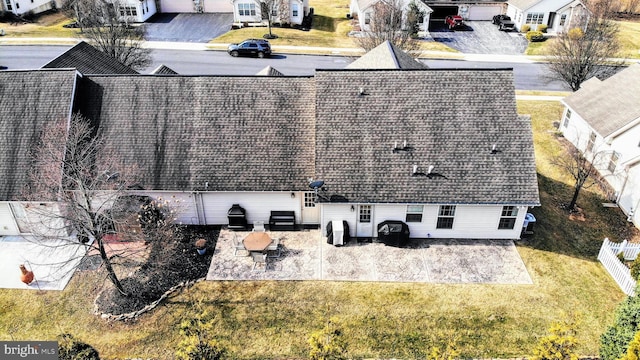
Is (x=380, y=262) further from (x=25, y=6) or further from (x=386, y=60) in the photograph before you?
(x=25, y=6)

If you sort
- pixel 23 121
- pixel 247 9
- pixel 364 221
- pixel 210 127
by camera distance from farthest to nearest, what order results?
pixel 247 9
pixel 210 127
pixel 23 121
pixel 364 221

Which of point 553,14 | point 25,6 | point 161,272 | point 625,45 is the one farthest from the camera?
point 25,6

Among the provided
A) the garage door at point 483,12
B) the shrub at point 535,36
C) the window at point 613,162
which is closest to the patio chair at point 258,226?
the window at point 613,162

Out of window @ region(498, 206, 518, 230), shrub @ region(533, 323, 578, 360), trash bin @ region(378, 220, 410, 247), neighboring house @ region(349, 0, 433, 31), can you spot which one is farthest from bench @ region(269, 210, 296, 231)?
neighboring house @ region(349, 0, 433, 31)

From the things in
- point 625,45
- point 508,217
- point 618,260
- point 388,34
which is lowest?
point 618,260

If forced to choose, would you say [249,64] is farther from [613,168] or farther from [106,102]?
[613,168]

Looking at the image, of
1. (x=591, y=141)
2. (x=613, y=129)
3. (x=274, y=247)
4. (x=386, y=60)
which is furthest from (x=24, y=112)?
(x=591, y=141)

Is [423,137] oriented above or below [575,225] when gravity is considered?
above
